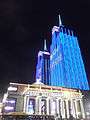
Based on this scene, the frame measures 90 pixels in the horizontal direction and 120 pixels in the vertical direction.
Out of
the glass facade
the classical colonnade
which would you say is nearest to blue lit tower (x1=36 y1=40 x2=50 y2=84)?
the glass facade

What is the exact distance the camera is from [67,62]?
134750 mm

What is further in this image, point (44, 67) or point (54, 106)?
point (44, 67)

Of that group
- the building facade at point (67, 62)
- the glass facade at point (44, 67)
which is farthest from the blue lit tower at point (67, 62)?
the glass facade at point (44, 67)

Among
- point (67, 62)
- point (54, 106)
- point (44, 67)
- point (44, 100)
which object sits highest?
point (44, 67)

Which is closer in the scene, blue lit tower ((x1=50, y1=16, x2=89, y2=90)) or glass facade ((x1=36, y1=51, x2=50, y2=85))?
blue lit tower ((x1=50, y1=16, x2=89, y2=90))

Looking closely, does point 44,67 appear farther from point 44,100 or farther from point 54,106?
point 54,106

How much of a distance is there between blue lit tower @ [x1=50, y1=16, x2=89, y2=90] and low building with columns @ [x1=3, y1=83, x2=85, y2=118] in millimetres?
59958

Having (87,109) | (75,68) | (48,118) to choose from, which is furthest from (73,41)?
(48,118)

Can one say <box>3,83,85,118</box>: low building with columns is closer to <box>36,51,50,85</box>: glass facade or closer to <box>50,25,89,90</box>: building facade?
<box>50,25,89,90</box>: building facade

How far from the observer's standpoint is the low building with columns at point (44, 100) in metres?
55.2

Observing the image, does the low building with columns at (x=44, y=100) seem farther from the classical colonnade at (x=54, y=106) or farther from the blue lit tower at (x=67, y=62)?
the blue lit tower at (x=67, y=62)

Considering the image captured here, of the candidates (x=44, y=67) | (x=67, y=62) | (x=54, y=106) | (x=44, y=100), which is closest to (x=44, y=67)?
(x=44, y=67)

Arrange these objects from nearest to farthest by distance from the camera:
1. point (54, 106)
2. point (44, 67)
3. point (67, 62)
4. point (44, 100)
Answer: point (54, 106), point (44, 100), point (67, 62), point (44, 67)

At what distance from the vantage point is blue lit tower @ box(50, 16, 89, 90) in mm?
129125
